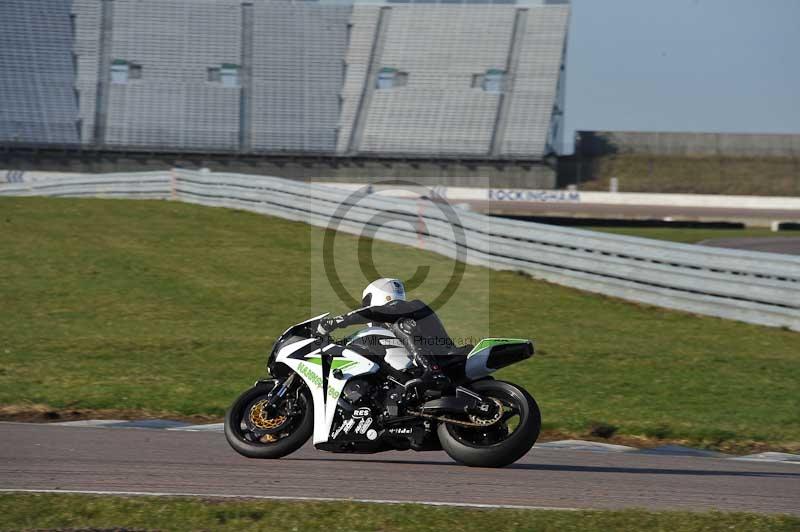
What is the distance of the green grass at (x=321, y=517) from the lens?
5238 mm

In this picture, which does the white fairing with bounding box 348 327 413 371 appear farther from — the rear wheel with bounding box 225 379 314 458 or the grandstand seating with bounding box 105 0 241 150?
the grandstand seating with bounding box 105 0 241 150

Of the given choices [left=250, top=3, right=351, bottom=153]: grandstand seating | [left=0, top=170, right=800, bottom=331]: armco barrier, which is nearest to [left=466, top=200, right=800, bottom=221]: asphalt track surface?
[left=250, top=3, right=351, bottom=153]: grandstand seating

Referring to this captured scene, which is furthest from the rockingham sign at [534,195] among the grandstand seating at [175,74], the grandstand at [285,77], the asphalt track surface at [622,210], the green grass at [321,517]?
the green grass at [321,517]

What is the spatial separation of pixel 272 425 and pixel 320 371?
53 centimetres

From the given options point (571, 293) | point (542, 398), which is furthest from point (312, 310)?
point (542, 398)

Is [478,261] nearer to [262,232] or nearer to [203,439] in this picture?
[262,232]

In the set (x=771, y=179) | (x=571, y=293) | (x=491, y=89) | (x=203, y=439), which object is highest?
(x=491, y=89)

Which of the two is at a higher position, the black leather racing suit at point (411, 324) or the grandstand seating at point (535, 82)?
the grandstand seating at point (535, 82)

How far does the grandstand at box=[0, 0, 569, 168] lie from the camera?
44938 millimetres

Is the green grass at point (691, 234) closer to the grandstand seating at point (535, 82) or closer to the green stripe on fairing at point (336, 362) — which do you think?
the grandstand seating at point (535, 82)

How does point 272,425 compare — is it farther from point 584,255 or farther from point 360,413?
point 584,255

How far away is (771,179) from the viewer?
47.8 metres

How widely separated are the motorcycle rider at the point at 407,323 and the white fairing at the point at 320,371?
0.20 metres

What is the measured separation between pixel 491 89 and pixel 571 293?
107 ft
